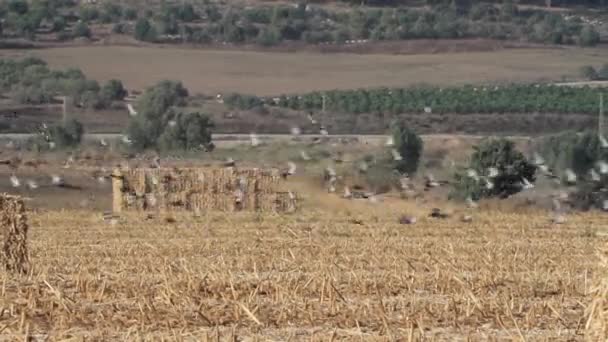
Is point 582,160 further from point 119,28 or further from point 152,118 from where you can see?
point 119,28

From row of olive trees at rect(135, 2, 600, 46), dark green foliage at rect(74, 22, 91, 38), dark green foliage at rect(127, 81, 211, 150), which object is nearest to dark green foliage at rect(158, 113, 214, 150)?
dark green foliage at rect(127, 81, 211, 150)

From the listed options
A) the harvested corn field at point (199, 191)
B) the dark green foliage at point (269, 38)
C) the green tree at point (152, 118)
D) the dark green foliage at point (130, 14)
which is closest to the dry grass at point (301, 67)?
the dark green foliage at point (269, 38)

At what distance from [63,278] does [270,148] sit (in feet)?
93.7

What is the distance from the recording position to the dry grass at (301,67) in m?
76.5

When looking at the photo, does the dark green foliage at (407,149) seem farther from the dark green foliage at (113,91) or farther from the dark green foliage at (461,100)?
the dark green foliage at (113,91)

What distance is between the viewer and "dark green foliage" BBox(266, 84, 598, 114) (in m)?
61.9

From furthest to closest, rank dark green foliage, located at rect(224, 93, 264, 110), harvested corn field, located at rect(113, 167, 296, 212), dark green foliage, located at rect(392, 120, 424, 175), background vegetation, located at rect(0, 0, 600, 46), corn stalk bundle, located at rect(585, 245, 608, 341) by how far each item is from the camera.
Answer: background vegetation, located at rect(0, 0, 600, 46), dark green foliage, located at rect(224, 93, 264, 110), dark green foliage, located at rect(392, 120, 424, 175), harvested corn field, located at rect(113, 167, 296, 212), corn stalk bundle, located at rect(585, 245, 608, 341)

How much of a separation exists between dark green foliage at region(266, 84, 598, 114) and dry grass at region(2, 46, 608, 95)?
20.6ft

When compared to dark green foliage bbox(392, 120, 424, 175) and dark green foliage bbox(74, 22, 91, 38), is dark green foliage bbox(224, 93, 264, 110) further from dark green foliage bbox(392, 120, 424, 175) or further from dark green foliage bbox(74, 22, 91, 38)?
dark green foliage bbox(74, 22, 91, 38)

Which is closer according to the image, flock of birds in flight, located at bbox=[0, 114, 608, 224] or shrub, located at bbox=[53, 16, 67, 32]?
flock of birds in flight, located at bbox=[0, 114, 608, 224]

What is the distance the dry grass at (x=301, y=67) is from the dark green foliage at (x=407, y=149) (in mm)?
28860

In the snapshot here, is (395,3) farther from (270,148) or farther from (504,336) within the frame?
(504,336)

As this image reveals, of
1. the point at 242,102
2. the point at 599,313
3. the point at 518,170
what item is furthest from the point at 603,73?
the point at 599,313

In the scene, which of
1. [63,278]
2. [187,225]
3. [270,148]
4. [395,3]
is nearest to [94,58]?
[395,3]
